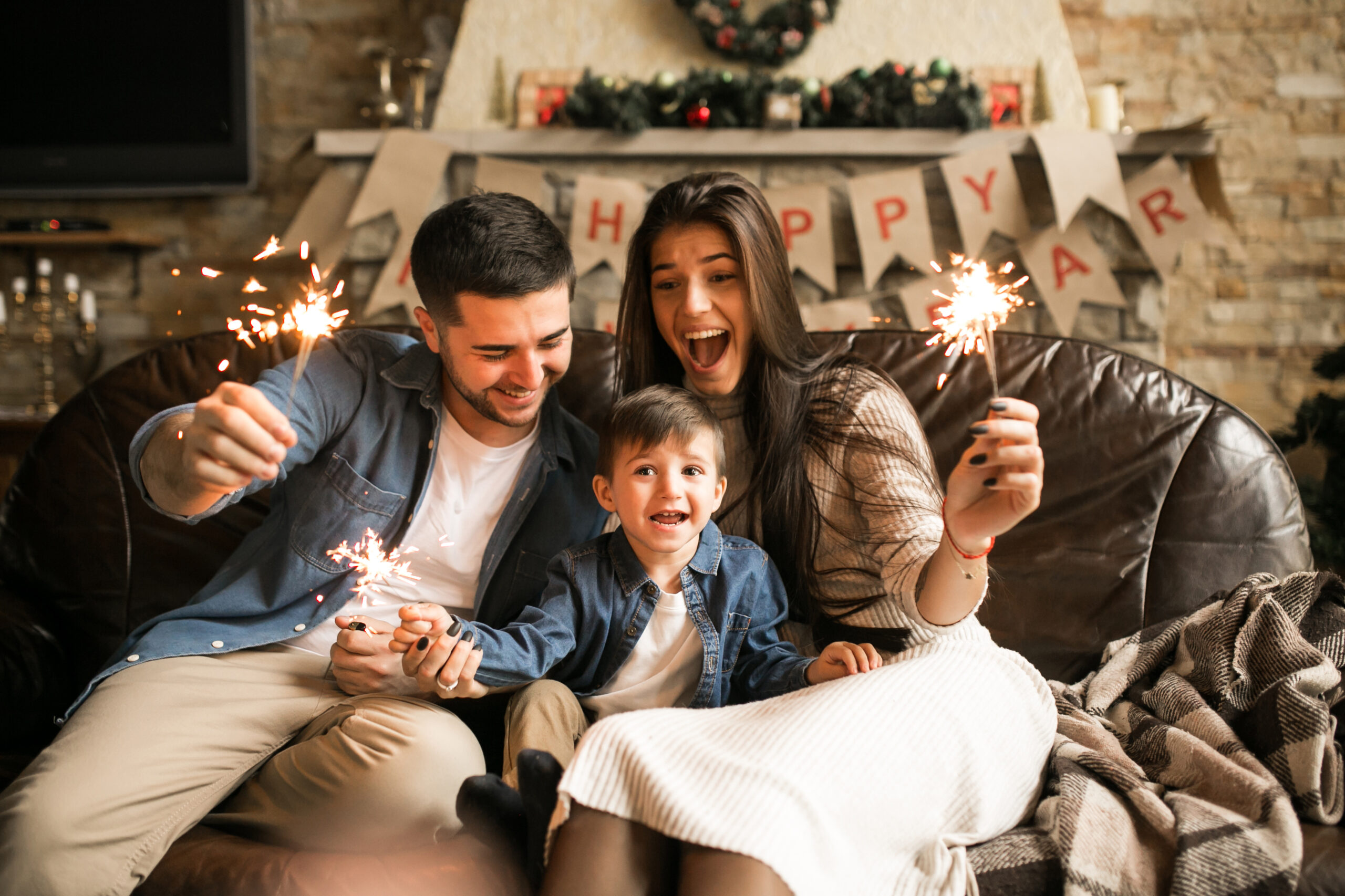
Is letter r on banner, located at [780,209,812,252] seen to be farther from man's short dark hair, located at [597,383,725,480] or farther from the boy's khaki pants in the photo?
the boy's khaki pants

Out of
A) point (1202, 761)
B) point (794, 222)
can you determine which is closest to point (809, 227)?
point (794, 222)

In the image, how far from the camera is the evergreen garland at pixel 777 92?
3141 millimetres

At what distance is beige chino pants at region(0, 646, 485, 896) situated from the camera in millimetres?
1097

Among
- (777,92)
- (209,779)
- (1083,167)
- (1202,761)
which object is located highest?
(777,92)

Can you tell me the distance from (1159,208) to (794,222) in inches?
48.6

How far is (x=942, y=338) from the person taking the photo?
187cm

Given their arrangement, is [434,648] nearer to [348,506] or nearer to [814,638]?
[348,506]

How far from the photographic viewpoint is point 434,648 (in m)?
1.14

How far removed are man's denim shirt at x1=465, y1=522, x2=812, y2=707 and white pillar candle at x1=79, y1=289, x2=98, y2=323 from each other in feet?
10.2

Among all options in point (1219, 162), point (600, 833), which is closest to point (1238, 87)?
point (1219, 162)

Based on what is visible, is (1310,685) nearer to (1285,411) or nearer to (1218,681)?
(1218,681)

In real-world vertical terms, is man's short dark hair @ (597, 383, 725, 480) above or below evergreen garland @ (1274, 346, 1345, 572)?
above

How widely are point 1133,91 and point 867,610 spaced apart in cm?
305

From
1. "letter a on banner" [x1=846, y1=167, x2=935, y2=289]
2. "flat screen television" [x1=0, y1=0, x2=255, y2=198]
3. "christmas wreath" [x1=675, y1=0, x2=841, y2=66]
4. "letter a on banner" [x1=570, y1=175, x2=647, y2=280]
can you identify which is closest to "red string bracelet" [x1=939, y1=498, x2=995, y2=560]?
"letter a on banner" [x1=846, y1=167, x2=935, y2=289]
